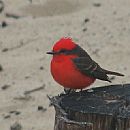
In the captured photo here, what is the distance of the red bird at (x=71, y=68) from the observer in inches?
184

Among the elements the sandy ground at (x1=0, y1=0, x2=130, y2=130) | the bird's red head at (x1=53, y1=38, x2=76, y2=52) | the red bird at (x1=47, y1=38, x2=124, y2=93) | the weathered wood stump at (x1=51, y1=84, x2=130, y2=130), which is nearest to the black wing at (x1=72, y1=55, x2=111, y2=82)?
the red bird at (x1=47, y1=38, x2=124, y2=93)

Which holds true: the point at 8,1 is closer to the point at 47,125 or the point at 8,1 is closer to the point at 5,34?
the point at 5,34

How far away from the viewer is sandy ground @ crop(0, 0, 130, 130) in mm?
7191

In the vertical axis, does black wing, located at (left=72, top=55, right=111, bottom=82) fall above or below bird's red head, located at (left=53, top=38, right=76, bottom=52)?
below

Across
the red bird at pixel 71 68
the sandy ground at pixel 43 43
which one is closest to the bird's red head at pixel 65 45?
the red bird at pixel 71 68

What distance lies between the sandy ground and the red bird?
1920 mm

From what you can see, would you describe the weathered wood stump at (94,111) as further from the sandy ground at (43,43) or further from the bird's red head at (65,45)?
the sandy ground at (43,43)

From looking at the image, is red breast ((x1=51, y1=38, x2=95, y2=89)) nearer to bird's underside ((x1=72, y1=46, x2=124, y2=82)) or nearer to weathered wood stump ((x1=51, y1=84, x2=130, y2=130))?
bird's underside ((x1=72, y1=46, x2=124, y2=82))

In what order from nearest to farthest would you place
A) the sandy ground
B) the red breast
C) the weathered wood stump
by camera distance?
the weathered wood stump, the red breast, the sandy ground

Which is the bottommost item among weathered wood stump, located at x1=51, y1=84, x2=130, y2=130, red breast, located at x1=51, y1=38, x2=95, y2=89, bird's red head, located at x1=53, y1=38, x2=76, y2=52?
weathered wood stump, located at x1=51, y1=84, x2=130, y2=130

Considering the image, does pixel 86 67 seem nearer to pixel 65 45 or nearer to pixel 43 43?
pixel 65 45

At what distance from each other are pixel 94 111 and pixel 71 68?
89 centimetres

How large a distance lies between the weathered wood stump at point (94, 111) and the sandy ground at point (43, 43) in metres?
2.36

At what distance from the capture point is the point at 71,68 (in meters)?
4.72
